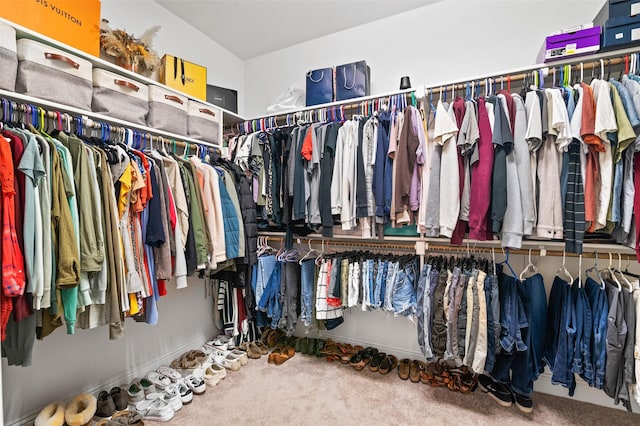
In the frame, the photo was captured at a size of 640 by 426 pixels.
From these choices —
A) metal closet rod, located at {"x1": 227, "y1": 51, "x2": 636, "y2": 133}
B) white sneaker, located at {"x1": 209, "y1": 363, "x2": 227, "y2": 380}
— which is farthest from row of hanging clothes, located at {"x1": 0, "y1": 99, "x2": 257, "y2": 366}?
metal closet rod, located at {"x1": 227, "y1": 51, "x2": 636, "y2": 133}

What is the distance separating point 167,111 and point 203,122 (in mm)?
321

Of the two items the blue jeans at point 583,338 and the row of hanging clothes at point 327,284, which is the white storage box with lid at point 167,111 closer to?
the row of hanging clothes at point 327,284

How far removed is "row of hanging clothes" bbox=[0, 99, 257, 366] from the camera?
1189 mm

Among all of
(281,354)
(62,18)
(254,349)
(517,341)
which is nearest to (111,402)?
(254,349)

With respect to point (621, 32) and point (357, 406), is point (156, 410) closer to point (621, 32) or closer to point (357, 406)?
point (357, 406)

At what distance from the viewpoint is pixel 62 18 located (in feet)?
5.00

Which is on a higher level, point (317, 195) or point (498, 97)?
point (498, 97)

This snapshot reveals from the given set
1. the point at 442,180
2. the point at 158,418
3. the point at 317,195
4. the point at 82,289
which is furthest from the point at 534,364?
the point at 82,289

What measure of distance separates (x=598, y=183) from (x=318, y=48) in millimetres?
2372

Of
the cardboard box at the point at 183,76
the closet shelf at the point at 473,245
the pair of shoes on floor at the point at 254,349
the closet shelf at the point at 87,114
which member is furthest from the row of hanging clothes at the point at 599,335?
the cardboard box at the point at 183,76

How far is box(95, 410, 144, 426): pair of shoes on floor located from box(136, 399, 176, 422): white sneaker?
0.04m

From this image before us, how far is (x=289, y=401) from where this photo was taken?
→ 1.93m

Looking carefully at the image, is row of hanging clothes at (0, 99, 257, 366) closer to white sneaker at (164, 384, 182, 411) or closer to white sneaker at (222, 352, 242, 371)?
white sneaker at (164, 384, 182, 411)

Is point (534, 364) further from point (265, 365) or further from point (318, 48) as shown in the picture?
point (318, 48)
